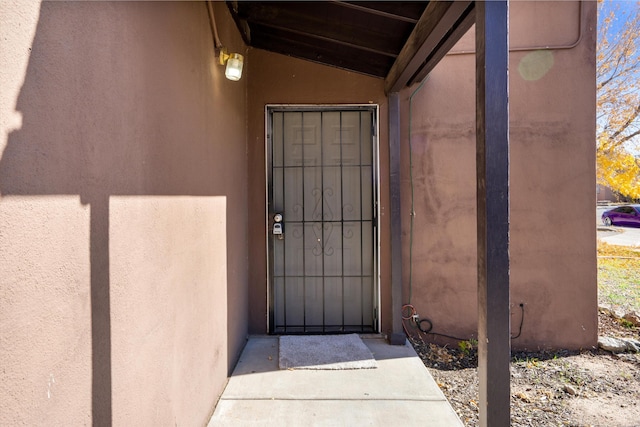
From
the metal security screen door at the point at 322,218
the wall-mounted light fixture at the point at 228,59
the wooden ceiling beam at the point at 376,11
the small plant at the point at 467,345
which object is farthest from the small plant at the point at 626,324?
the wall-mounted light fixture at the point at 228,59

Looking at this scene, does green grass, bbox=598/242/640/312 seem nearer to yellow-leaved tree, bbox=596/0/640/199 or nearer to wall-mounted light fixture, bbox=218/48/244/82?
yellow-leaved tree, bbox=596/0/640/199

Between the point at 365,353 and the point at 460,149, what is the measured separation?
7.04 ft

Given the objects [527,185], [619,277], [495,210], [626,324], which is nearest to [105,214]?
[495,210]

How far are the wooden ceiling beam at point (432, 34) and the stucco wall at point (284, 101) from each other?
0.65 meters

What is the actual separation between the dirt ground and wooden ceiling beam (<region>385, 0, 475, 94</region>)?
2.46m

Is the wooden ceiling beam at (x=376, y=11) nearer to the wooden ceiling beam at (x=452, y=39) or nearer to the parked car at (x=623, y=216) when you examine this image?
the wooden ceiling beam at (x=452, y=39)

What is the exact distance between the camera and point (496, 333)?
1616 millimetres

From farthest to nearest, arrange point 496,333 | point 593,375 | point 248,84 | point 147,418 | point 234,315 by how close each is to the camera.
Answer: point 248,84
point 593,375
point 234,315
point 496,333
point 147,418

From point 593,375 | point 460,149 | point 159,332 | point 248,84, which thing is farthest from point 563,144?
point 159,332

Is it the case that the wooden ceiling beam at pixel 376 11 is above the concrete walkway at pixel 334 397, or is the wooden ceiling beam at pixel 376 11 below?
above

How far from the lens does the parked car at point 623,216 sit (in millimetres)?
13766

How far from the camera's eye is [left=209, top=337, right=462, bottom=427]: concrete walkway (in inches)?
87.1

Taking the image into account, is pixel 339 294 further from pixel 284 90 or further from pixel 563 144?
pixel 563 144

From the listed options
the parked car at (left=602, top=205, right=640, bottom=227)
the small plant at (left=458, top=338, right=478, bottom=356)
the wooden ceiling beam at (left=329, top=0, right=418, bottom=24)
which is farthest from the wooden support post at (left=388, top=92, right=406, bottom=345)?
the parked car at (left=602, top=205, right=640, bottom=227)
